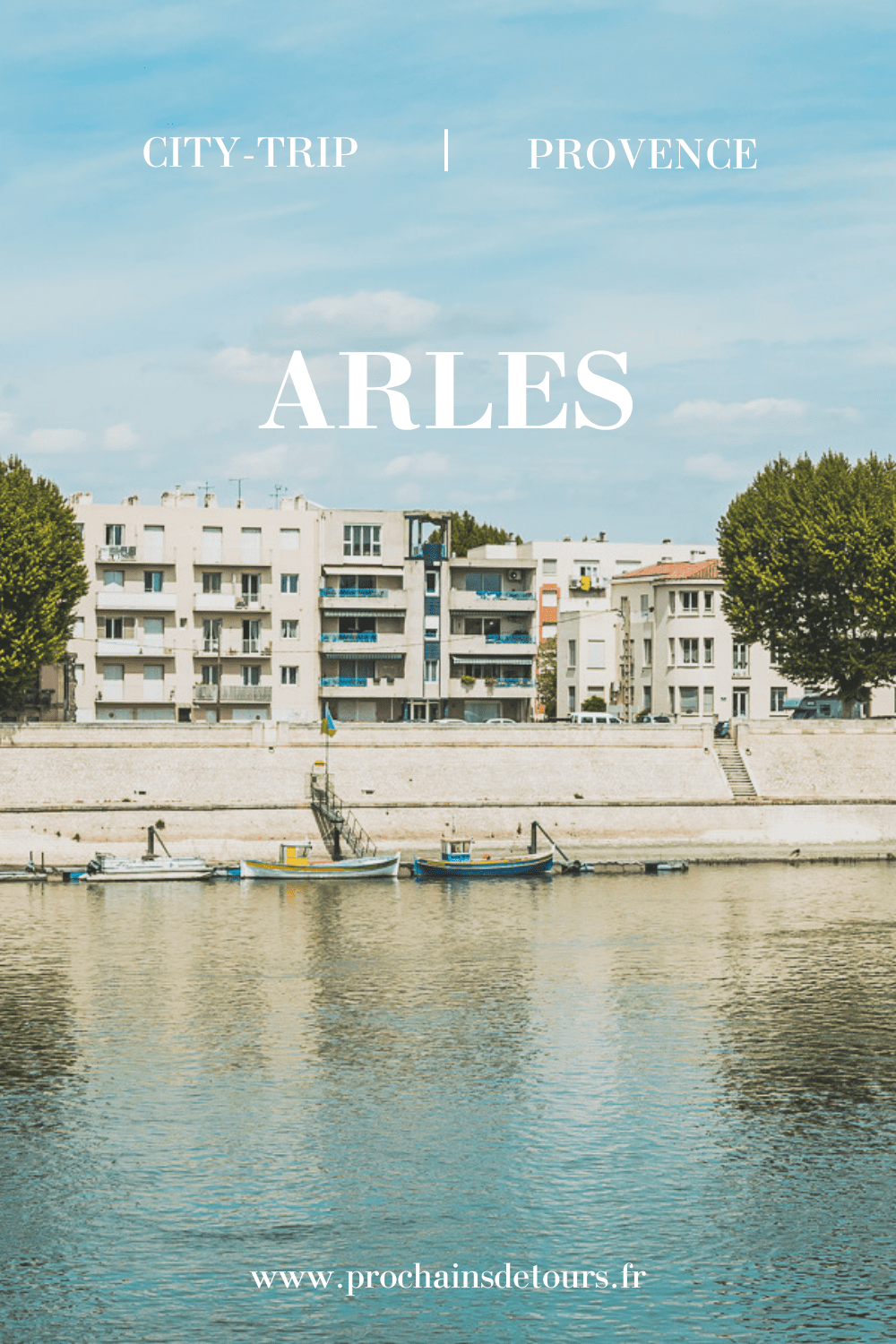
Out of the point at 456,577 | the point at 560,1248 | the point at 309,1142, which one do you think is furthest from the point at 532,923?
the point at 456,577

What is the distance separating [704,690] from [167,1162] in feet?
298

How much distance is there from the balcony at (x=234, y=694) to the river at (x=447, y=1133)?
4656 centimetres

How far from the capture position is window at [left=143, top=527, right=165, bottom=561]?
4670 inches

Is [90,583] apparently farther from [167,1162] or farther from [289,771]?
[167,1162]

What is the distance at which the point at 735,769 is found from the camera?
104125 millimetres

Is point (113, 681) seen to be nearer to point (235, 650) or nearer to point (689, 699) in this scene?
point (235, 650)

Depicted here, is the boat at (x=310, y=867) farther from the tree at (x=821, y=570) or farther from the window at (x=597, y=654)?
the window at (x=597, y=654)

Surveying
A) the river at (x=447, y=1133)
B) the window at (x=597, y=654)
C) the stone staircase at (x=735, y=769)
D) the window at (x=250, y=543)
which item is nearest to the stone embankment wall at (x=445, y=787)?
the stone staircase at (x=735, y=769)

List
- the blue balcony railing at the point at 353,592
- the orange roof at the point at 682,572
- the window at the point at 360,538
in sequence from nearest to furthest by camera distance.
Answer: the blue balcony railing at the point at 353,592, the window at the point at 360,538, the orange roof at the point at 682,572

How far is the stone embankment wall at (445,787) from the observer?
94.3m

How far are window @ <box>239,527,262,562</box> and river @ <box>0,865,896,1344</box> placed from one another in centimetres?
5147

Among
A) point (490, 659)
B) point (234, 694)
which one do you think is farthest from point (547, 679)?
point (234, 694)

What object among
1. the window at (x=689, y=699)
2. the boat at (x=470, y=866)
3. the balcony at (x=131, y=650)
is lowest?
the boat at (x=470, y=866)

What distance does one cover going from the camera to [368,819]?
96.8 m
